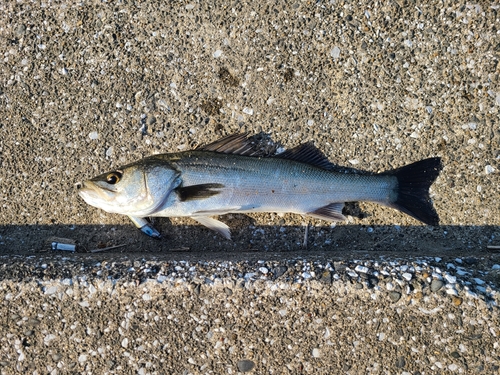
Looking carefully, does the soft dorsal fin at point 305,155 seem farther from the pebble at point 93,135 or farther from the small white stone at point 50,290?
the small white stone at point 50,290

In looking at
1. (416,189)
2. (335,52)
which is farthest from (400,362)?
(335,52)

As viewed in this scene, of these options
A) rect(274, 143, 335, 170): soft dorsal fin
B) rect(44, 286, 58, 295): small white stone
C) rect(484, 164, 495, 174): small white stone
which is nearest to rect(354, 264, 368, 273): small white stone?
rect(274, 143, 335, 170): soft dorsal fin

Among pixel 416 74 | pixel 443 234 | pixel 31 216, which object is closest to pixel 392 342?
pixel 443 234

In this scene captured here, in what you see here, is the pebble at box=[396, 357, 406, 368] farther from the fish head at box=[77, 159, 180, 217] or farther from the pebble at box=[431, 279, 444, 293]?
the fish head at box=[77, 159, 180, 217]

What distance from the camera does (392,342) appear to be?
2.96 m

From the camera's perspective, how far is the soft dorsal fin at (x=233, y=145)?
3404mm

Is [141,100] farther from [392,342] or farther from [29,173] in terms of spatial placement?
[392,342]

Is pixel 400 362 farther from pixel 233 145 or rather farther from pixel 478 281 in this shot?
pixel 233 145

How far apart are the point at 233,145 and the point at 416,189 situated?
5.80ft

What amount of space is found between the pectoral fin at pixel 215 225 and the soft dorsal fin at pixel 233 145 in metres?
0.65

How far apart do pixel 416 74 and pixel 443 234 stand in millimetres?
1582

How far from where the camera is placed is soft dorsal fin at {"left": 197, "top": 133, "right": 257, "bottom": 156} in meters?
3.40

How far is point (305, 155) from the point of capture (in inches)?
137

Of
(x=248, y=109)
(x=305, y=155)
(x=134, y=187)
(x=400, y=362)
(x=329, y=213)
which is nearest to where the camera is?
(x=400, y=362)
